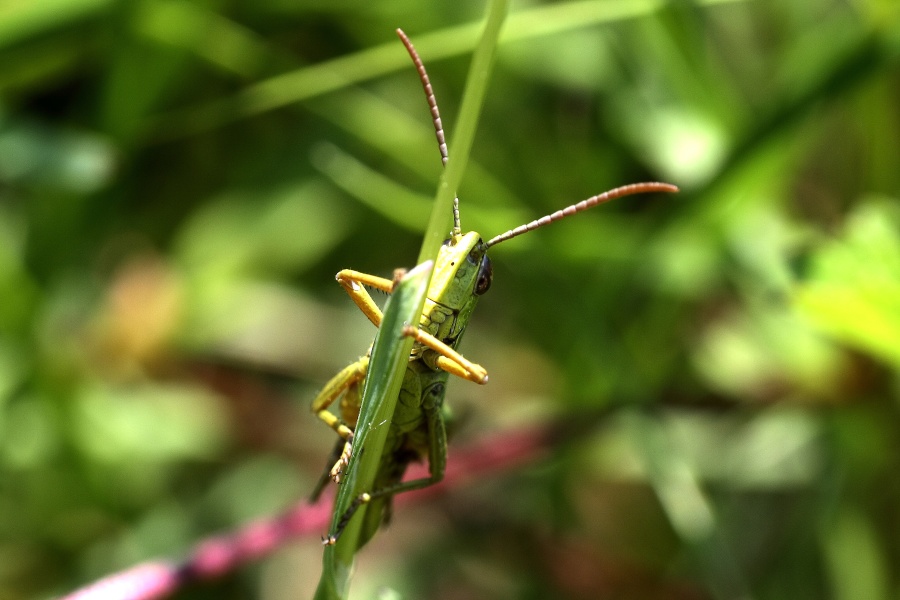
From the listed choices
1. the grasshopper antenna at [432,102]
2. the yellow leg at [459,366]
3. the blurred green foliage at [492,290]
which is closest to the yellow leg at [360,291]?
the yellow leg at [459,366]

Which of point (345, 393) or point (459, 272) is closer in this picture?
point (459, 272)

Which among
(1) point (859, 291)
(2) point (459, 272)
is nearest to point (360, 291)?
(2) point (459, 272)

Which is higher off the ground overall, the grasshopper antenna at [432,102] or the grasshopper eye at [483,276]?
the grasshopper antenna at [432,102]

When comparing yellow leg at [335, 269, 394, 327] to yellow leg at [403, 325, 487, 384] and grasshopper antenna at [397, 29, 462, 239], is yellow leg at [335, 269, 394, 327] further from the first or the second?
grasshopper antenna at [397, 29, 462, 239]

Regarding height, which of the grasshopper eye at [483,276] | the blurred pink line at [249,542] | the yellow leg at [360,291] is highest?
the grasshopper eye at [483,276]

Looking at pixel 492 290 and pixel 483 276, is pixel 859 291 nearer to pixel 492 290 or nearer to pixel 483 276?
pixel 483 276

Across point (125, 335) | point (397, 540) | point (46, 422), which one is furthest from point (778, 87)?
point (46, 422)

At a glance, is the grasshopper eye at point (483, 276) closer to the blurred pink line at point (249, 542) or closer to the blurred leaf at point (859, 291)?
the blurred pink line at point (249, 542)

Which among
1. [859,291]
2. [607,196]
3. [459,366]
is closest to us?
[607,196]

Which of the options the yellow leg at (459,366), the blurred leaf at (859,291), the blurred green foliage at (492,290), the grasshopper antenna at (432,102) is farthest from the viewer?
the blurred green foliage at (492,290)
